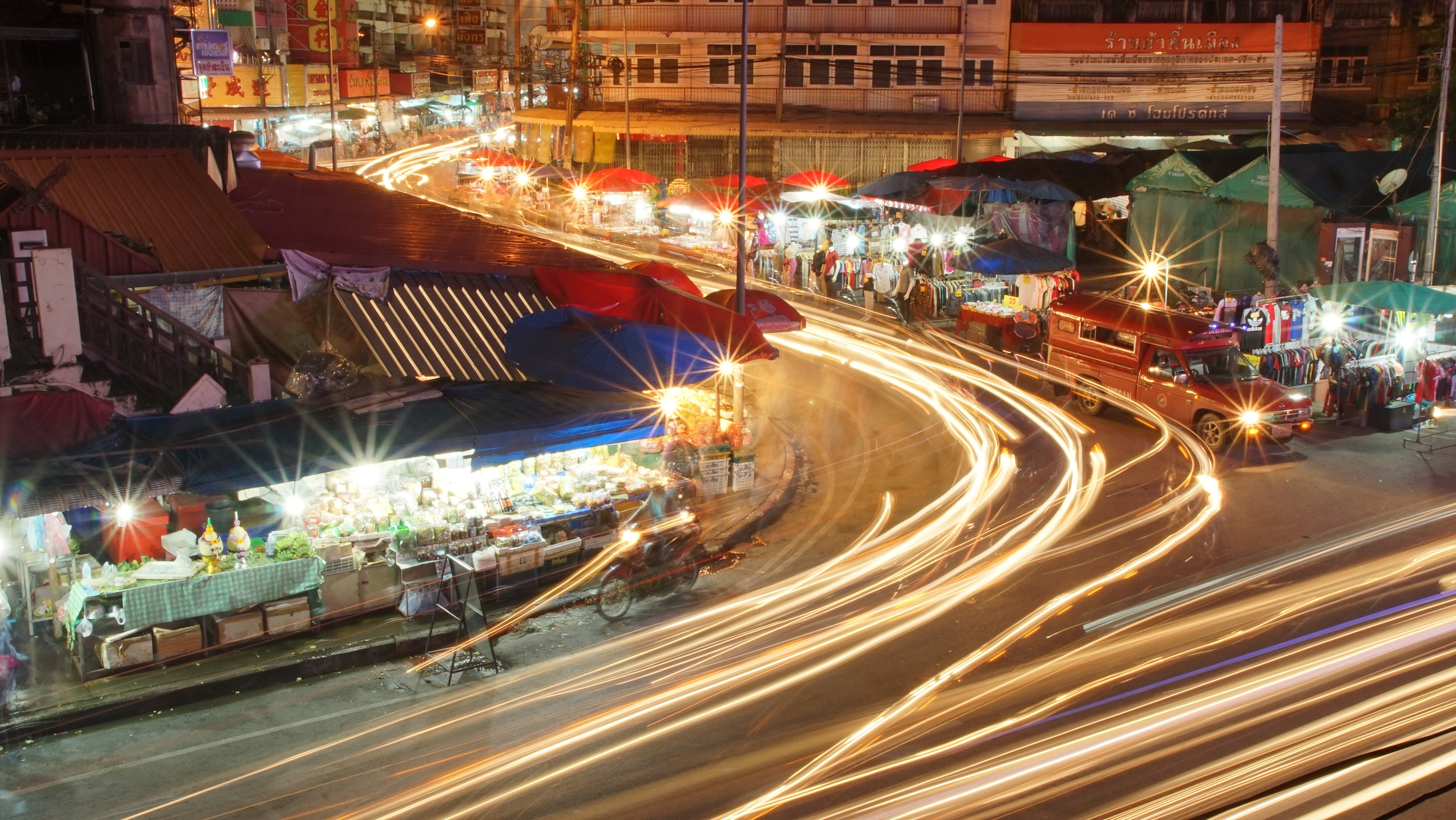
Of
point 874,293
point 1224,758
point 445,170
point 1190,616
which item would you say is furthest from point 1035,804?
point 445,170

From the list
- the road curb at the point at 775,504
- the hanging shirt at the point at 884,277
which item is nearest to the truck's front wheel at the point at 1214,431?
the road curb at the point at 775,504

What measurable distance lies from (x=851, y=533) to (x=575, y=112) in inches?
1505

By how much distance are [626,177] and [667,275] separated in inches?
661

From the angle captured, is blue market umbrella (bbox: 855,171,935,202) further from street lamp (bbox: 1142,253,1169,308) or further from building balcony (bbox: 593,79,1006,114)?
building balcony (bbox: 593,79,1006,114)

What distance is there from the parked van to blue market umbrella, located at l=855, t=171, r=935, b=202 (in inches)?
457

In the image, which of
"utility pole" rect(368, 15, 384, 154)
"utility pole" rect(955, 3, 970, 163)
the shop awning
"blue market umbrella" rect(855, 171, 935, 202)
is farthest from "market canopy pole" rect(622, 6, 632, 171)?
the shop awning

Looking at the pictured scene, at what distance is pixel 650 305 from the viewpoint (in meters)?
16.9

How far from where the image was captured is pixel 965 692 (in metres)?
11.0

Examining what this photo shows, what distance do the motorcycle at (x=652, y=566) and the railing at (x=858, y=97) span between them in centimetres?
3715

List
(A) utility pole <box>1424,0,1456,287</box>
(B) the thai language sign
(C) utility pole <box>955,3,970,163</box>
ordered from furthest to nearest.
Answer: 1. (B) the thai language sign
2. (C) utility pole <box>955,3,970,163</box>
3. (A) utility pole <box>1424,0,1456,287</box>

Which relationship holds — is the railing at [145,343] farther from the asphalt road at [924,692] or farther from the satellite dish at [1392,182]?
the satellite dish at [1392,182]

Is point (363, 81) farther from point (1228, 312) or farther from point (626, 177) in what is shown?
point (1228, 312)

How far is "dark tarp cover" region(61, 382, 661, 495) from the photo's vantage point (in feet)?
38.9

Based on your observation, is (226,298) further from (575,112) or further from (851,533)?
(575,112)
